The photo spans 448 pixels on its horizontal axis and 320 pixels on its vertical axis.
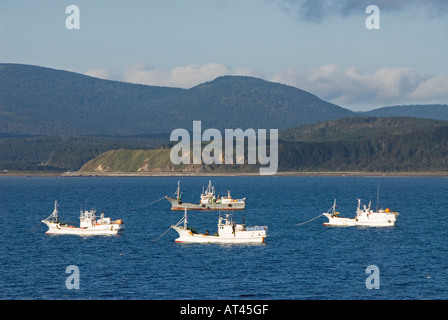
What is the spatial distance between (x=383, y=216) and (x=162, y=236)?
46.2 metres

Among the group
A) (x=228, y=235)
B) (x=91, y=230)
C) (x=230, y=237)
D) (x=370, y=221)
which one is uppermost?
(x=370, y=221)

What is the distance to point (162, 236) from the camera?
468 ft

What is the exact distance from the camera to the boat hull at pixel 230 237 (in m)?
126

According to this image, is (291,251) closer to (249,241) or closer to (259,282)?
(249,241)

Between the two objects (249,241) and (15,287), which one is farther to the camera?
(249,241)

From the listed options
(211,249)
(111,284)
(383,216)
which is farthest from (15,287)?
(383,216)

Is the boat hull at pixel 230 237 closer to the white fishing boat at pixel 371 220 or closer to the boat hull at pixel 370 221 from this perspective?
the white fishing boat at pixel 371 220

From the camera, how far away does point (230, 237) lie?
12619 cm
